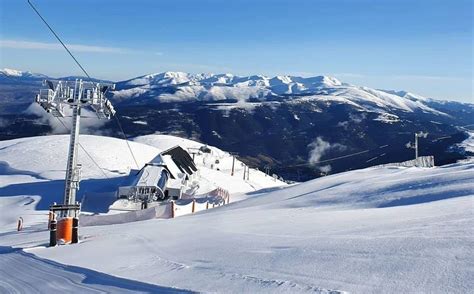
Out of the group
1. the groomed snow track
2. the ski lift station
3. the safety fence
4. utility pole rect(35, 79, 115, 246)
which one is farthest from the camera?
the ski lift station

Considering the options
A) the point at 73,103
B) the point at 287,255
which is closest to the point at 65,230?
the point at 287,255

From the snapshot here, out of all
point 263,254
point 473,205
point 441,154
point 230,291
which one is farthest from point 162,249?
point 441,154

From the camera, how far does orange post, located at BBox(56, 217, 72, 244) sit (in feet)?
38.1

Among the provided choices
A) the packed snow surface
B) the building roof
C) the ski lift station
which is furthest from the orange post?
the building roof

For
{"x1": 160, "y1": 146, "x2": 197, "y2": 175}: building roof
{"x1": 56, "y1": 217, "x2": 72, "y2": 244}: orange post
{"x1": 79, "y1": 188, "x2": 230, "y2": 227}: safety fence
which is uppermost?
{"x1": 160, "y1": 146, "x2": 197, "y2": 175}: building roof

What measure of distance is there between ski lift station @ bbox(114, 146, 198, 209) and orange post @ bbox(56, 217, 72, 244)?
2439cm

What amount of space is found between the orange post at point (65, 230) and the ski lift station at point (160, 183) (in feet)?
80.0

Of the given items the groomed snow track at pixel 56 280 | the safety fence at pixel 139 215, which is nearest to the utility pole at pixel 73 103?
the safety fence at pixel 139 215

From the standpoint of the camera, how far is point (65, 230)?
38.5 feet

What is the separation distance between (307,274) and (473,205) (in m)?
5.55

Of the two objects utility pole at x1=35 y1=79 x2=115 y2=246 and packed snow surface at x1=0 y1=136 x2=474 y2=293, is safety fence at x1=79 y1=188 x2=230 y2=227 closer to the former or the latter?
utility pole at x1=35 y1=79 x2=115 y2=246

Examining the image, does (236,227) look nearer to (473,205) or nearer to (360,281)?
(473,205)

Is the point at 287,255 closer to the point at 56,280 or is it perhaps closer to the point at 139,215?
the point at 56,280

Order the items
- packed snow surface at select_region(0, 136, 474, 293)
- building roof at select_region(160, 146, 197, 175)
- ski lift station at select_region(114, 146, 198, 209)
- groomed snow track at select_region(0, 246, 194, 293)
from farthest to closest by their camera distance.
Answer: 1. building roof at select_region(160, 146, 197, 175)
2. ski lift station at select_region(114, 146, 198, 209)
3. groomed snow track at select_region(0, 246, 194, 293)
4. packed snow surface at select_region(0, 136, 474, 293)
